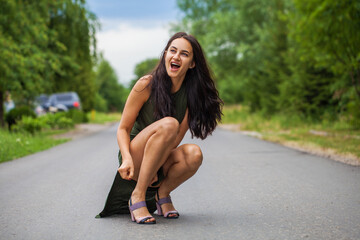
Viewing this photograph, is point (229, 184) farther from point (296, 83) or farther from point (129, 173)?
point (296, 83)

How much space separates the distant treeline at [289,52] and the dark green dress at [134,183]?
7.59 meters

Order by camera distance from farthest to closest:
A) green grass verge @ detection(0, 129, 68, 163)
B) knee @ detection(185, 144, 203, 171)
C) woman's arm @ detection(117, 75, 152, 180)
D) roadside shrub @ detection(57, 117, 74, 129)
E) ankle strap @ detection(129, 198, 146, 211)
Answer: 1. roadside shrub @ detection(57, 117, 74, 129)
2. green grass verge @ detection(0, 129, 68, 163)
3. knee @ detection(185, 144, 203, 171)
4. woman's arm @ detection(117, 75, 152, 180)
5. ankle strap @ detection(129, 198, 146, 211)

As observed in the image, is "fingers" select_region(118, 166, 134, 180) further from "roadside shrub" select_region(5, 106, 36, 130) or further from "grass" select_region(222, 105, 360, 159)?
"roadside shrub" select_region(5, 106, 36, 130)

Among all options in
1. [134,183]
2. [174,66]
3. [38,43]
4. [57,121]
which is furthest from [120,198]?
[57,121]

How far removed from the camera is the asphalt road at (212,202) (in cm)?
377

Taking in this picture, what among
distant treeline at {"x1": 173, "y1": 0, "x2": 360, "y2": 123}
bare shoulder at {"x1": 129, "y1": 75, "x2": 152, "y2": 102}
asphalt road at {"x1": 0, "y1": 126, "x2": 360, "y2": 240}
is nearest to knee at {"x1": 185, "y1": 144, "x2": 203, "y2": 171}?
asphalt road at {"x1": 0, "y1": 126, "x2": 360, "y2": 240}

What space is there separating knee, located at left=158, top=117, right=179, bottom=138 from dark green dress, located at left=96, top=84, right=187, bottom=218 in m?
0.28

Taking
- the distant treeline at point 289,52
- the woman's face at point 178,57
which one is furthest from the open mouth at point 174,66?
the distant treeline at point 289,52

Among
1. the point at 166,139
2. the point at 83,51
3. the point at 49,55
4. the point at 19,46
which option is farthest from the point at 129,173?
the point at 83,51

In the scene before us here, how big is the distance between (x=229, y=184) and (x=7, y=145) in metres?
6.73

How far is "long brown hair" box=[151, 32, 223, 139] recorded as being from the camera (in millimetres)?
4242

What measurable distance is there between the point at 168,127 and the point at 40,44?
1427 cm

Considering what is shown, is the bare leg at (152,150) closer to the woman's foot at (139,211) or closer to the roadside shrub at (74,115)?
the woman's foot at (139,211)

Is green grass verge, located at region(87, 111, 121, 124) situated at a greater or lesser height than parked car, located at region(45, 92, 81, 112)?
lesser
